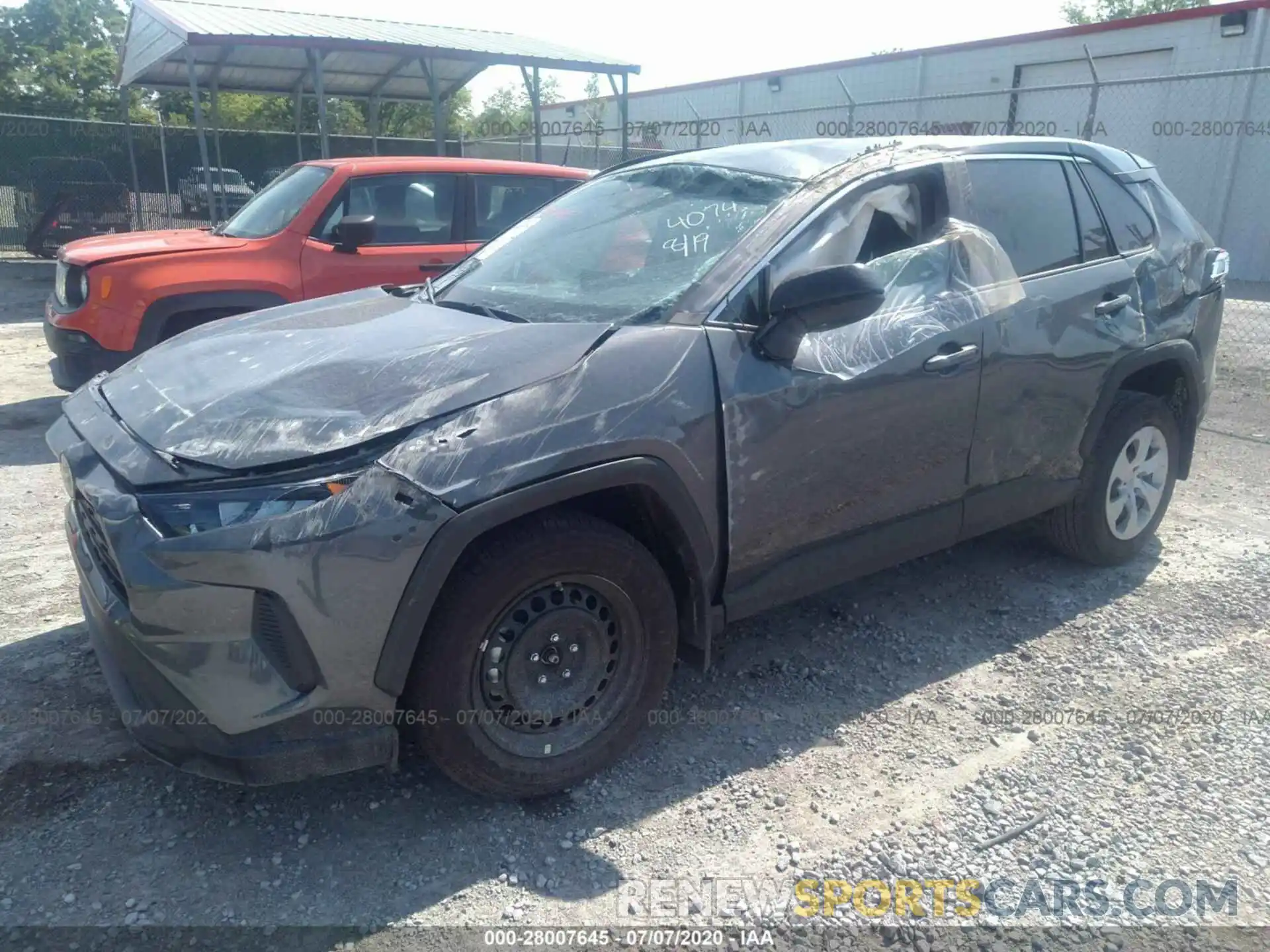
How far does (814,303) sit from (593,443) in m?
0.83

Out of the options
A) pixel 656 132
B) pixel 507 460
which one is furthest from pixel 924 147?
pixel 656 132

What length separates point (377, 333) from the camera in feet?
10.4

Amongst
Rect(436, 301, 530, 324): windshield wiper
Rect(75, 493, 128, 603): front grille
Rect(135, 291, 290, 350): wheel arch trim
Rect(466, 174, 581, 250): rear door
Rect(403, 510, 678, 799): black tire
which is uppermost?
Rect(466, 174, 581, 250): rear door

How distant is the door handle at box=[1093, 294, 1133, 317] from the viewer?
4.02 metres

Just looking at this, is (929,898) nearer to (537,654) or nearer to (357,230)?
(537,654)

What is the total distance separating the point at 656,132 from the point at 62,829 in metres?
26.7

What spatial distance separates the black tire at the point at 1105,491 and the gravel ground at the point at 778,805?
380 mm

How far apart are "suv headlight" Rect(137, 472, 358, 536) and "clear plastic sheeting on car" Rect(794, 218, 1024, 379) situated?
59.5 inches

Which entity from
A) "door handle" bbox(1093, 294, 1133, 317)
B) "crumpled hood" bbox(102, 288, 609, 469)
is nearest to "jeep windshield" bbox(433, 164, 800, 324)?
"crumpled hood" bbox(102, 288, 609, 469)

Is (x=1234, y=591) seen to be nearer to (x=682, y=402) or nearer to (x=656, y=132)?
(x=682, y=402)

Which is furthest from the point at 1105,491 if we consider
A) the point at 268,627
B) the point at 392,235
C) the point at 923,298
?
the point at 392,235

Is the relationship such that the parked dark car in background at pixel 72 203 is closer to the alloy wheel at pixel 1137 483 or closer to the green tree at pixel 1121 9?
the alloy wheel at pixel 1137 483

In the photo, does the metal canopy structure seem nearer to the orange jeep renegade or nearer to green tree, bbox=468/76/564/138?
the orange jeep renegade

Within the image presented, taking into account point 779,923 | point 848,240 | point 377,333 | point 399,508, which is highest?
point 848,240
